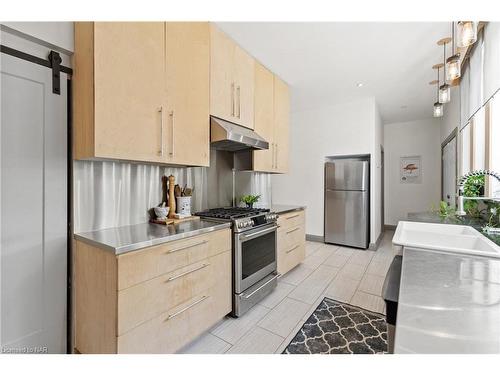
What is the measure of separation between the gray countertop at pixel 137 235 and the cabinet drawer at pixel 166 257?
37 millimetres

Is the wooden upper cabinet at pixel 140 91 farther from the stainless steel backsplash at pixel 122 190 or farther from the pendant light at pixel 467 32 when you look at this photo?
the pendant light at pixel 467 32

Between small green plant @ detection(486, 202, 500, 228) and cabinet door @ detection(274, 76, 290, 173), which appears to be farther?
cabinet door @ detection(274, 76, 290, 173)

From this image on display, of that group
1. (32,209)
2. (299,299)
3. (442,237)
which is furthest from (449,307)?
(32,209)

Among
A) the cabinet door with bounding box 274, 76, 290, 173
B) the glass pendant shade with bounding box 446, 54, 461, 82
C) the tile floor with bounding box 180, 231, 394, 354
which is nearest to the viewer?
the tile floor with bounding box 180, 231, 394, 354

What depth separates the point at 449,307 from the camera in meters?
0.62

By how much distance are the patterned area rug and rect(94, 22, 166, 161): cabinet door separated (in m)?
1.72

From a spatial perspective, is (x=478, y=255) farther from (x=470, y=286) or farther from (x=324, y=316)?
(x=324, y=316)

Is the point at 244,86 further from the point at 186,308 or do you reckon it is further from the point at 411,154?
the point at 411,154

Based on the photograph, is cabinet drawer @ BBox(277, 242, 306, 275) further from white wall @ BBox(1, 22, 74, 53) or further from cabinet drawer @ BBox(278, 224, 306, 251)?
white wall @ BBox(1, 22, 74, 53)

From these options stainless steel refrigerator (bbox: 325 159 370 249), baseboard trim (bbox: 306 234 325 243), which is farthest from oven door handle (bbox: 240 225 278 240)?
baseboard trim (bbox: 306 234 325 243)

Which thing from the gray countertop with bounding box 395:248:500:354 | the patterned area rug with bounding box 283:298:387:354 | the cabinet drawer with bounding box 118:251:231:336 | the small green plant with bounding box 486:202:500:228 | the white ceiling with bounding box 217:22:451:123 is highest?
the white ceiling with bounding box 217:22:451:123

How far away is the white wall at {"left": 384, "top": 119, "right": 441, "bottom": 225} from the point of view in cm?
503

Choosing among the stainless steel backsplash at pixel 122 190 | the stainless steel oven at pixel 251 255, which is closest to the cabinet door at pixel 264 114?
the stainless steel backsplash at pixel 122 190

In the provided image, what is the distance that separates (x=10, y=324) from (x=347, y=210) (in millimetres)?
4159
